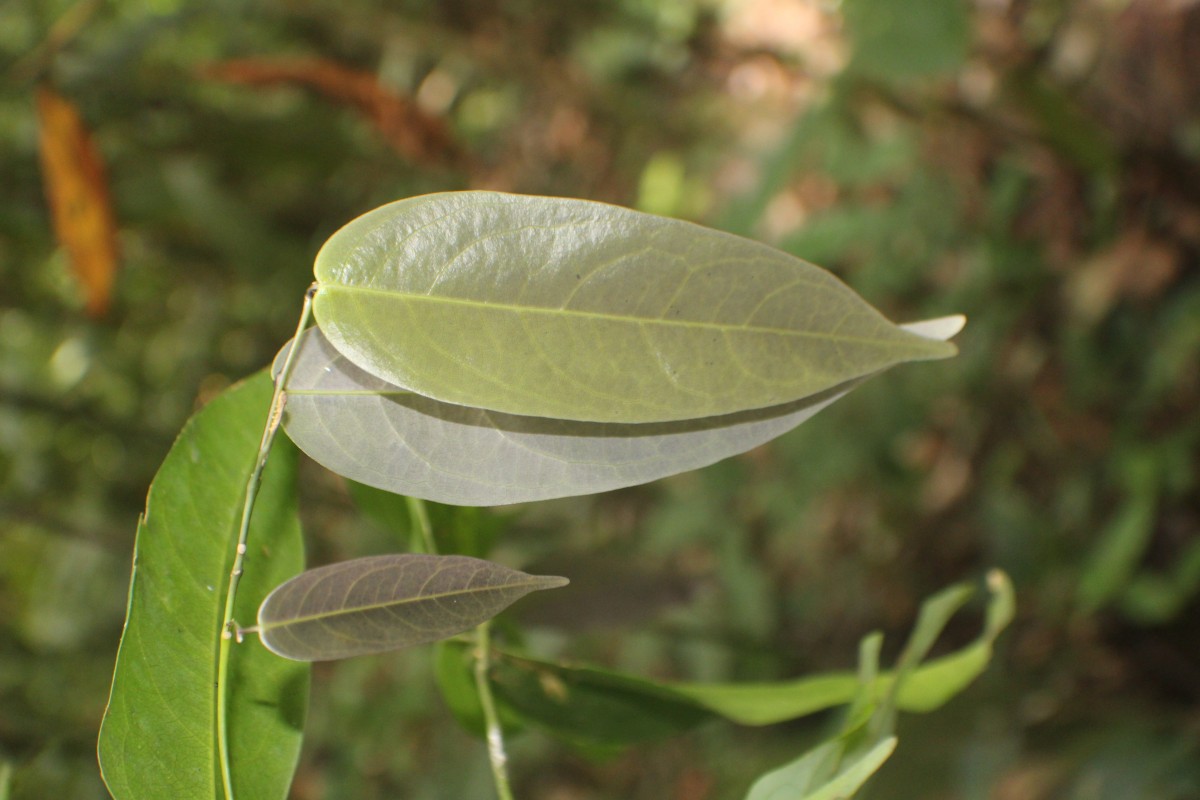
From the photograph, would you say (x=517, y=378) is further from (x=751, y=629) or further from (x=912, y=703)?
(x=751, y=629)

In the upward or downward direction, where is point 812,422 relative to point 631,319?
upward

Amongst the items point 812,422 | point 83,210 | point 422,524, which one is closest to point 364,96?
point 83,210

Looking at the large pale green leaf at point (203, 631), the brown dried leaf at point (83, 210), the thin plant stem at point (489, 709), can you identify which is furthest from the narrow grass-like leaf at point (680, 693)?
the brown dried leaf at point (83, 210)

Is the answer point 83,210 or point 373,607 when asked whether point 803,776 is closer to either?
point 373,607

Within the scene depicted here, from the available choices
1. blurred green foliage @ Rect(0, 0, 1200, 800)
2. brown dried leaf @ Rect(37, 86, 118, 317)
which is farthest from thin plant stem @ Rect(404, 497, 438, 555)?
brown dried leaf @ Rect(37, 86, 118, 317)

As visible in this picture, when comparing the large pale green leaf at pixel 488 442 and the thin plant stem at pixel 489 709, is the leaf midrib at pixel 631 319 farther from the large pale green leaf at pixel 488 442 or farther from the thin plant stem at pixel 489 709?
the thin plant stem at pixel 489 709

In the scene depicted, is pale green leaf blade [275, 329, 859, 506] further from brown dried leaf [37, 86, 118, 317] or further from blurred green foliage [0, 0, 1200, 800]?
brown dried leaf [37, 86, 118, 317]
